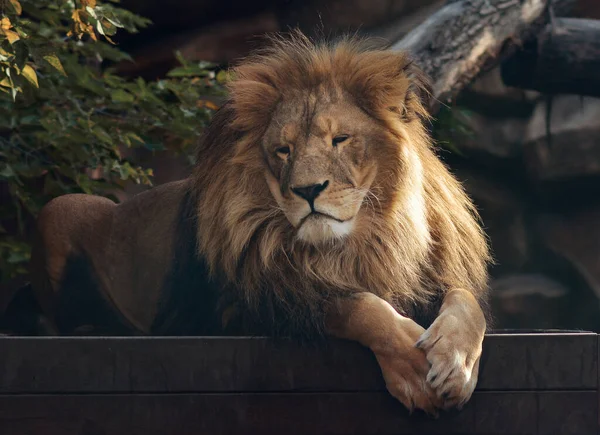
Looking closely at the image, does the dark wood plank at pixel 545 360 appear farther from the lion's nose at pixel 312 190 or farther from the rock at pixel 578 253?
the rock at pixel 578 253

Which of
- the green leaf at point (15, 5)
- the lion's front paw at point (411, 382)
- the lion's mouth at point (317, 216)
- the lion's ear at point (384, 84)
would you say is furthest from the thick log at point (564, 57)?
the lion's front paw at point (411, 382)

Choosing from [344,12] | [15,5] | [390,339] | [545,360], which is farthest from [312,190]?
[344,12]

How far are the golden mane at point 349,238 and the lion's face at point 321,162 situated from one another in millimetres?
44

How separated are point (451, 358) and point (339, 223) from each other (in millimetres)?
378

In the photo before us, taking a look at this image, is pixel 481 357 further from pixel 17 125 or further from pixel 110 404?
pixel 17 125

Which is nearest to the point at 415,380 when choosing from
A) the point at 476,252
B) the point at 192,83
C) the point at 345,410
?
the point at 345,410

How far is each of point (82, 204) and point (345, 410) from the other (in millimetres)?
1249

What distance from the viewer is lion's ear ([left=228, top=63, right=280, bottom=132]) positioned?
2340 millimetres

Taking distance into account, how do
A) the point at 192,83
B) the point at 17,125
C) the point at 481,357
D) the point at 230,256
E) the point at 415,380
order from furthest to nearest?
the point at 192,83 < the point at 17,125 < the point at 230,256 < the point at 481,357 < the point at 415,380

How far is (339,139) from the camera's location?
220 cm

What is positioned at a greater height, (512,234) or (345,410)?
(345,410)

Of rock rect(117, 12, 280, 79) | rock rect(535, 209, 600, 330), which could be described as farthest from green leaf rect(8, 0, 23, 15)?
rock rect(535, 209, 600, 330)

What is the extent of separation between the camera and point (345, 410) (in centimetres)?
214

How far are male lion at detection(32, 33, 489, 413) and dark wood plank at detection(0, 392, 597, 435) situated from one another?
14 cm
